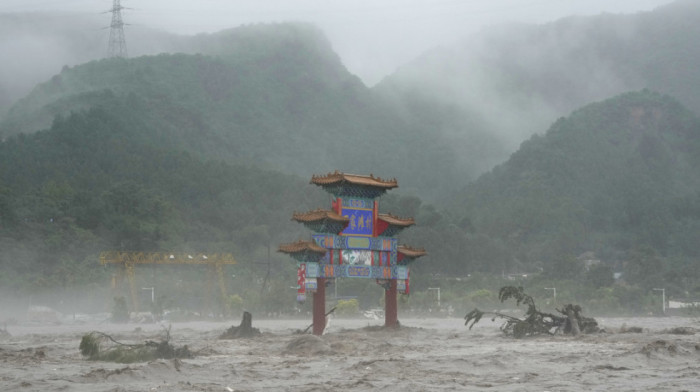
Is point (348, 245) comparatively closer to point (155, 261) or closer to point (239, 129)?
point (155, 261)

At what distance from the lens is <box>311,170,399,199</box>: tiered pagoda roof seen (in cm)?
3859

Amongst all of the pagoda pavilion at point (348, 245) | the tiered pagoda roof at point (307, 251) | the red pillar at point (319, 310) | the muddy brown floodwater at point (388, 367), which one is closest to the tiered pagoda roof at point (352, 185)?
the pagoda pavilion at point (348, 245)

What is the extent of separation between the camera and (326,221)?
37.9m

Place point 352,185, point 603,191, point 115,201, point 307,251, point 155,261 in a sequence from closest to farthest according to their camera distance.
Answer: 1. point 307,251
2. point 352,185
3. point 155,261
4. point 115,201
5. point 603,191

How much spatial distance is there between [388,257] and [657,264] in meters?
58.2

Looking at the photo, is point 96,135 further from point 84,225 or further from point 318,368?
point 318,368

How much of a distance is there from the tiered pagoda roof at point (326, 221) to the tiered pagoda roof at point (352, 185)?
3.78ft

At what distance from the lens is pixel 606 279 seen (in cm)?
8662

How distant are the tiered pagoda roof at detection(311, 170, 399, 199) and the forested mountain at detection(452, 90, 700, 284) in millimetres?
58555

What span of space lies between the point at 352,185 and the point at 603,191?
348 ft

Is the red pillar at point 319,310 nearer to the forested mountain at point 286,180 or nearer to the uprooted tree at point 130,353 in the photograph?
the uprooted tree at point 130,353

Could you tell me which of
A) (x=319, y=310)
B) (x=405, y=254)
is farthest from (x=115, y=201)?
(x=319, y=310)

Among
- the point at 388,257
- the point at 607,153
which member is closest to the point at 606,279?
the point at 388,257

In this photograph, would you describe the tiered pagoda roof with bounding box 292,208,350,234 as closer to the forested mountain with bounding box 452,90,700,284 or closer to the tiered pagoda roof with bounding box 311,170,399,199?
the tiered pagoda roof with bounding box 311,170,399,199
